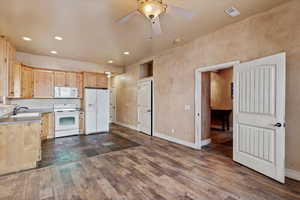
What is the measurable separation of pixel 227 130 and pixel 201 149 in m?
3.00

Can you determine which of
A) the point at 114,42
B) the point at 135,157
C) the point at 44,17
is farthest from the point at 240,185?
the point at 44,17

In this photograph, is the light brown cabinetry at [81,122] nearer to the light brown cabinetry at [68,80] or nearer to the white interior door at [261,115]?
the light brown cabinetry at [68,80]

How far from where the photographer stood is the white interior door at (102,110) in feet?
19.2

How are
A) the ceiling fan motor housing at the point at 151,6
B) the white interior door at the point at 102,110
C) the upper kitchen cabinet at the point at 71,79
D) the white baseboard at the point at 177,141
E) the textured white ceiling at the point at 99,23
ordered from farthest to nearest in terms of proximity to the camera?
the white interior door at the point at 102,110, the upper kitchen cabinet at the point at 71,79, the white baseboard at the point at 177,141, the textured white ceiling at the point at 99,23, the ceiling fan motor housing at the point at 151,6

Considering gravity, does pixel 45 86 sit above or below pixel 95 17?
below

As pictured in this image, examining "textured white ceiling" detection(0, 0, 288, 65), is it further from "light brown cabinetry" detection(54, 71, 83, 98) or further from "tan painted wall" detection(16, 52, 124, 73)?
"light brown cabinetry" detection(54, 71, 83, 98)

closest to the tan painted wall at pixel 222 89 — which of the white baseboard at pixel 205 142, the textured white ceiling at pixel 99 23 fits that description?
the white baseboard at pixel 205 142

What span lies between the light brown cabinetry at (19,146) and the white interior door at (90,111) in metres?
2.70

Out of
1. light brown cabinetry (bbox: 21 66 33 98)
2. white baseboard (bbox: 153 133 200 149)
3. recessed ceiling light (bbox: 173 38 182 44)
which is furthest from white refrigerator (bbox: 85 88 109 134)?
recessed ceiling light (bbox: 173 38 182 44)

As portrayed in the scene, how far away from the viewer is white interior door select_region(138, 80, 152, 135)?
5.55m

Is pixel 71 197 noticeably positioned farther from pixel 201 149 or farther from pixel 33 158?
pixel 201 149

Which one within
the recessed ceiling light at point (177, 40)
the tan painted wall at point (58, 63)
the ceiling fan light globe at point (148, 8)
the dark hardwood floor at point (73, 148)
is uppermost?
the recessed ceiling light at point (177, 40)

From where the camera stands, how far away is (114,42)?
13.4 feet

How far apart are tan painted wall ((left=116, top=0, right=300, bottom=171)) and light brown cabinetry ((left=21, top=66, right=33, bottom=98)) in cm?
374
